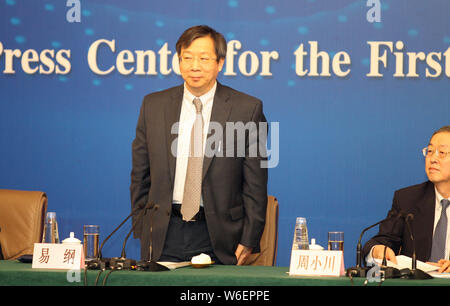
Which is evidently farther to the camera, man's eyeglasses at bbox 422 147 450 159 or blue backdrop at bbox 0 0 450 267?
blue backdrop at bbox 0 0 450 267

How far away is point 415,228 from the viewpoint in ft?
10.3

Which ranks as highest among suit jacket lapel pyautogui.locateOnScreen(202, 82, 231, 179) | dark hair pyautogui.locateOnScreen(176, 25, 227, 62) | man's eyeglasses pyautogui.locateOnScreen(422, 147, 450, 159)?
dark hair pyautogui.locateOnScreen(176, 25, 227, 62)

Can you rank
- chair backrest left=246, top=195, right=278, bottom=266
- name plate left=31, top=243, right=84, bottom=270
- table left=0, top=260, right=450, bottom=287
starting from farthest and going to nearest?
chair backrest left=246, top=195, right=278, bottom=266 → name plate left=31, top=243, right=84, bottom=270 → table left=0, top=260, right=450, bottom=287

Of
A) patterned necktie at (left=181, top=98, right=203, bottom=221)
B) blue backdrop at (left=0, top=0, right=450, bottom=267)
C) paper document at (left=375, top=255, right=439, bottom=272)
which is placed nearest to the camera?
paper document at (left=375, top=255, right=439, bottom=272)

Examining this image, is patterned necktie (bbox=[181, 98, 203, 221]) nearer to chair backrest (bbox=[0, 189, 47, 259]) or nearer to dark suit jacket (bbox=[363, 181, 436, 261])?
chair backrest (bbox=[0, 189, 47, 259])

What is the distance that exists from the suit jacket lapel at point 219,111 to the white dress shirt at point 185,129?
1.4 inches

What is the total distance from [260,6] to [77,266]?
2.53 metres

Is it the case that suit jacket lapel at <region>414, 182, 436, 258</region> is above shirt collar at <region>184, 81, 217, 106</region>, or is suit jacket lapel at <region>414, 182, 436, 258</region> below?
below

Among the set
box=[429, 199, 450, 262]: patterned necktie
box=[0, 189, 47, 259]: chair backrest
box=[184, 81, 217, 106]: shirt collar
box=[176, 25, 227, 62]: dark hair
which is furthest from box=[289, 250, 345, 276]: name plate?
box=[0, 189, 47, 259]: chair backrest

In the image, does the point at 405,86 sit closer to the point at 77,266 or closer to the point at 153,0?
the point at 153,0

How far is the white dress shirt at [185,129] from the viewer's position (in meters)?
3.05

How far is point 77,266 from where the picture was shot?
2.33 meters

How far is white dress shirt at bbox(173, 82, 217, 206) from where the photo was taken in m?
3.05

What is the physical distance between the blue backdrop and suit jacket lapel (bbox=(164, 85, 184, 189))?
46.8 inches
